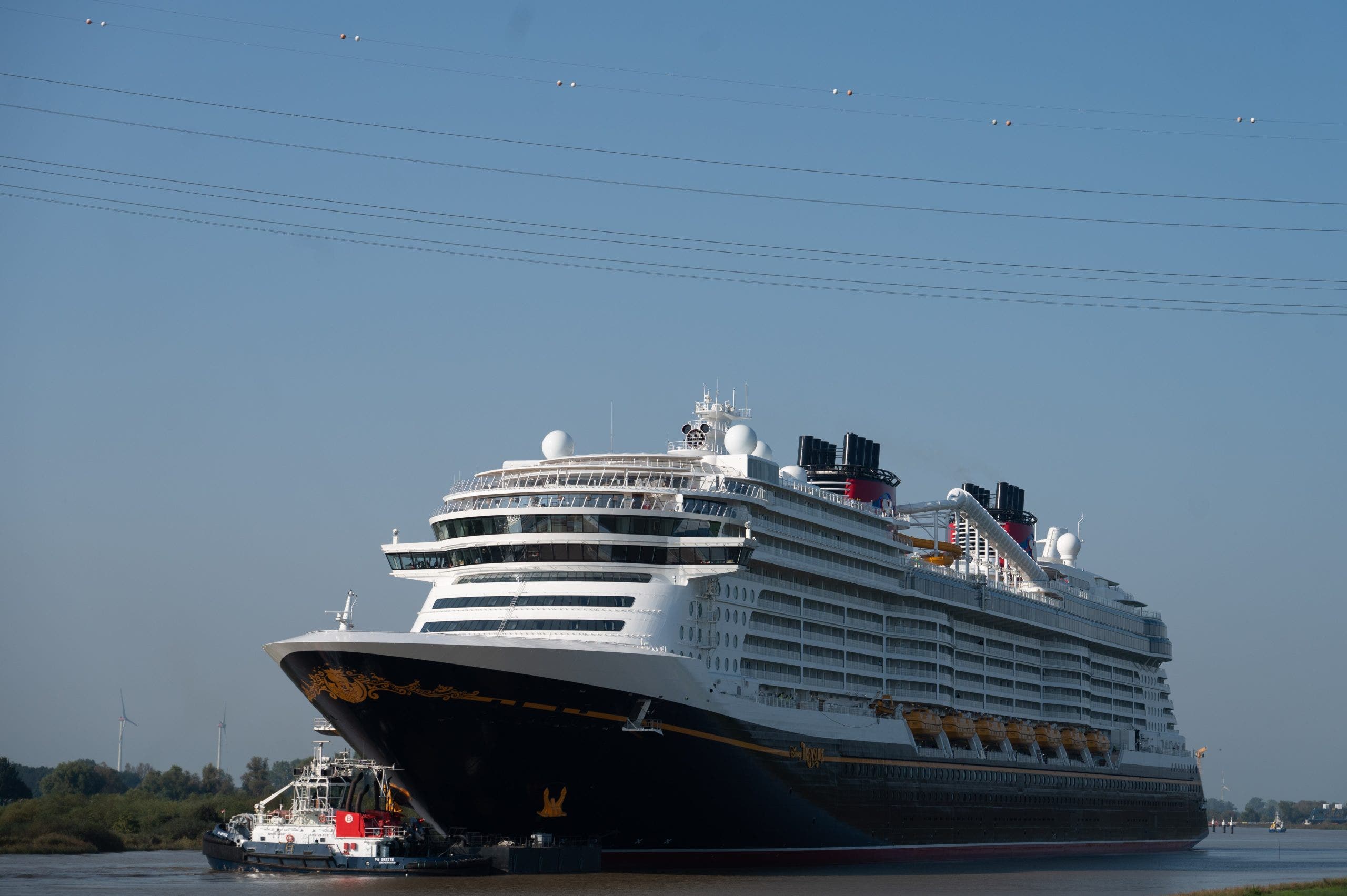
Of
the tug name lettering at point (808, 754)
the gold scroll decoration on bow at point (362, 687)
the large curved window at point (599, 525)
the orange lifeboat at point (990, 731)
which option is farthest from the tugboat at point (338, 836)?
the orange lifeboat at point (990, 731)

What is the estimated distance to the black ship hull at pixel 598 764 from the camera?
41.9m

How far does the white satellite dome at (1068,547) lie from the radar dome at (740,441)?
128 feet

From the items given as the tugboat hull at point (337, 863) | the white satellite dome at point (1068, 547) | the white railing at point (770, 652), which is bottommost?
the tugboat hull at point (337, 863)

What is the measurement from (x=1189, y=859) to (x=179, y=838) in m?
52.1

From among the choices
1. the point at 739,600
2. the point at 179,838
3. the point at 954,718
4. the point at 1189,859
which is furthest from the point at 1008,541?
the point at 179,838

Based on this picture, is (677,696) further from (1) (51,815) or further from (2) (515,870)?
(1) (51,815)

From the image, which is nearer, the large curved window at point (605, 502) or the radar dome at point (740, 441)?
the large curved window at point (605, 502)

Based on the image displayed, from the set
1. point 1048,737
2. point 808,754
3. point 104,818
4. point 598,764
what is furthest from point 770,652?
point 104,818

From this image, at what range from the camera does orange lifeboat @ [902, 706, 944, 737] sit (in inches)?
2322

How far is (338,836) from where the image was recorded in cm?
4562

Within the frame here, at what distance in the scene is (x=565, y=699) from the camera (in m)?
42.2

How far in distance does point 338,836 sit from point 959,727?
2812 centimetres

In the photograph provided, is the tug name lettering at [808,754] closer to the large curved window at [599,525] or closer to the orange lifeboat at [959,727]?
the large curved window at [599,525]

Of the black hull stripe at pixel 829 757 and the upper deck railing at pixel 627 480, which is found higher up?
the upper deck railing at pixel 627 480
